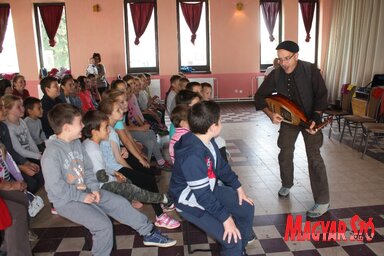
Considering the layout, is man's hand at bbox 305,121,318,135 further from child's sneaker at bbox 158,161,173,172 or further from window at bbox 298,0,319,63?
window at bbox 298,0,319,63

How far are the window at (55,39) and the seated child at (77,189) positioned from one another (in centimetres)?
860

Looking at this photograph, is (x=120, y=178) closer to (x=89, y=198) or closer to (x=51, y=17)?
(x=89, y=198)

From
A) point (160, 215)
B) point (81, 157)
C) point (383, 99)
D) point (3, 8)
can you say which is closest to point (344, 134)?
point (383, 99)

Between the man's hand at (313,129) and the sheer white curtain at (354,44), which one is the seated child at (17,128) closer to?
the man's hand at (313,129)

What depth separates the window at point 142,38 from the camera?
33.6 feet

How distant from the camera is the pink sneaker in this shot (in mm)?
3066

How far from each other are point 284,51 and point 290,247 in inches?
62.6

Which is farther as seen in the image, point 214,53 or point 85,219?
point 214,53

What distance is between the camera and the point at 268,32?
10.6 metres

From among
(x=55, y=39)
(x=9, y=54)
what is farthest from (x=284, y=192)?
(x=9, y=54)

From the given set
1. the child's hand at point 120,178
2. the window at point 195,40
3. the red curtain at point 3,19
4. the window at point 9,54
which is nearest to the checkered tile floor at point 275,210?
the child's hand at point 120,178

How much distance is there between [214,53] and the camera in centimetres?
1055

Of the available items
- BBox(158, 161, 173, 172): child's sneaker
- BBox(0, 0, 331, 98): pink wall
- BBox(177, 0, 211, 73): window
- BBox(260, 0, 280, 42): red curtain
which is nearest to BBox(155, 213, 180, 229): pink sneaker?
BBox(158, 161, 173, 172): child's sneaker

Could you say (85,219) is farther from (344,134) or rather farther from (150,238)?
(344,134)
